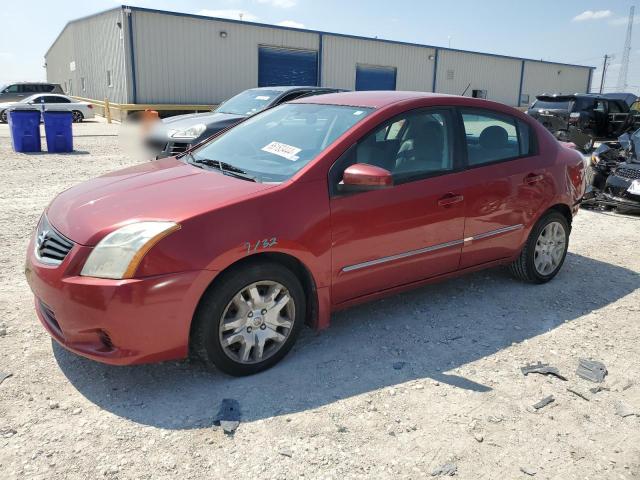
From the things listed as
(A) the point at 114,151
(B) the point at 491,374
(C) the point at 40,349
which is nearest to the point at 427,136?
(B) the point at 491,374

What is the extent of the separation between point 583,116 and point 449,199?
14064mm

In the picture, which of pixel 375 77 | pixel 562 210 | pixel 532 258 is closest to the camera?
pixel 532 258

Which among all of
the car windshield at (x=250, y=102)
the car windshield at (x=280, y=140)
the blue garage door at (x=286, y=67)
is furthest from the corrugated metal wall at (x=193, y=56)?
the car windshield at (x=280, y=140)

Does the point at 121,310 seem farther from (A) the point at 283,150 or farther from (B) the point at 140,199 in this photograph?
(A) the point at 283,150

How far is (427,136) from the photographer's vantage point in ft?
12.9

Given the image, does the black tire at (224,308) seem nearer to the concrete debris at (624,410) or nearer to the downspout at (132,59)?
the concrete debris at (624,410)

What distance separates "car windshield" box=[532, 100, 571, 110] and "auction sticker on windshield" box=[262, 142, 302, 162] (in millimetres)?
14548

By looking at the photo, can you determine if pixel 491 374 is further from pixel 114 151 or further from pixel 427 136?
pixel 114 151

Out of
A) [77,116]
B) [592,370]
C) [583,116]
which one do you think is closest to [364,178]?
[592,370]

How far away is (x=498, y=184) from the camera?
13.8ft

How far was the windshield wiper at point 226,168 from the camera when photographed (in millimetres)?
3396

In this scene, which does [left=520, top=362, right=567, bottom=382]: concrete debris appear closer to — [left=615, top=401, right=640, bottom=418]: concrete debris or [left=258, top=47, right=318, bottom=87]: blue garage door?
[left=615, top=401, right=640, bottom=418]: concrete debris

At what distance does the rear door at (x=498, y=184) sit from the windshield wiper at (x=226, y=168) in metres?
1.65

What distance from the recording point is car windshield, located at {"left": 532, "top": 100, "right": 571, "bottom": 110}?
15888 mm
